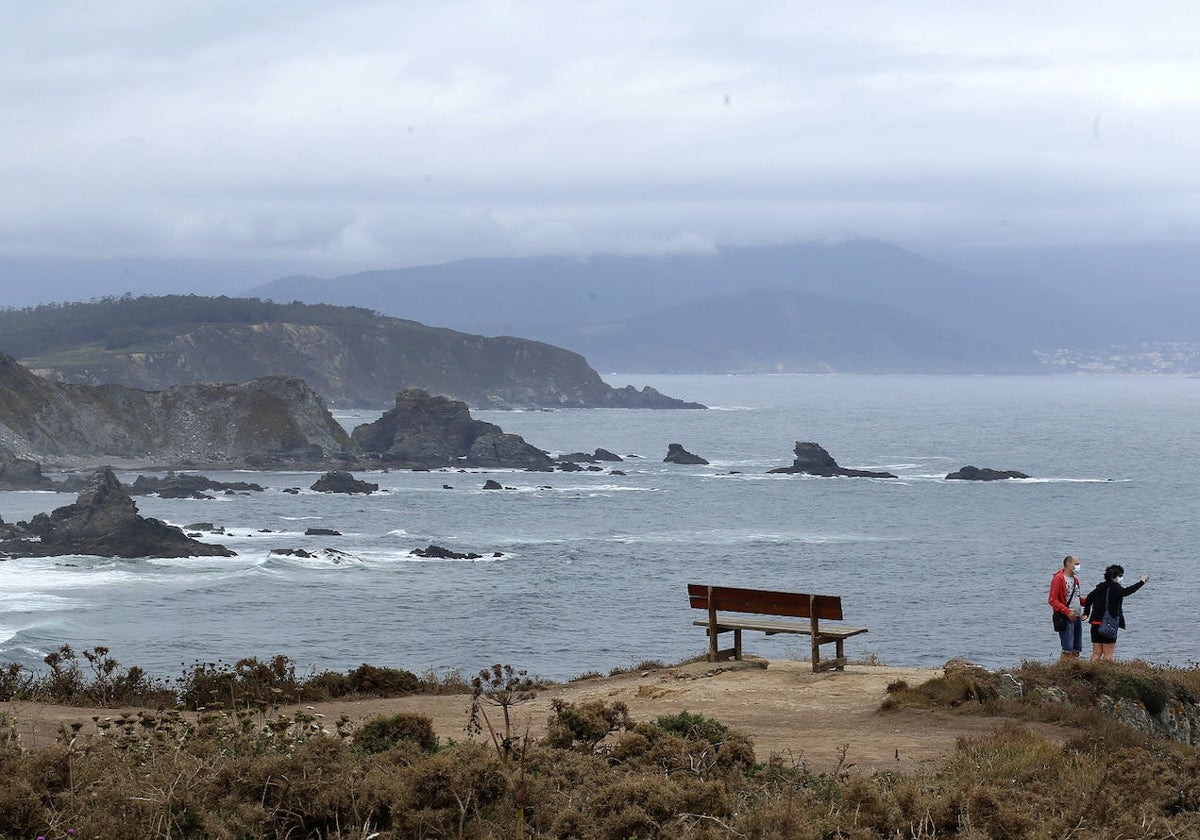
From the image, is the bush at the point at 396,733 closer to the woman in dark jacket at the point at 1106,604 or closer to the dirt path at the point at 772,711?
the dirt path at the point at 772,711

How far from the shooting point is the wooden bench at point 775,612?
14.4 meters

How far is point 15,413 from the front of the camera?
9219 cm

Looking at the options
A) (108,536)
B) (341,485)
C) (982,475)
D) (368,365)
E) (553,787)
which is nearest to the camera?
(553,787)

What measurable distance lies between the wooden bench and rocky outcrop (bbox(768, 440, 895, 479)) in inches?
2821

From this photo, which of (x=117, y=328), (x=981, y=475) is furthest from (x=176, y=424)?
(x=117, y=328)

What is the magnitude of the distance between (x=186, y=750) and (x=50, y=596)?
33714 millimetres

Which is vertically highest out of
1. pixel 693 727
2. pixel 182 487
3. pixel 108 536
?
pixel 182 487

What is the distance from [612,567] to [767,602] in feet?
111

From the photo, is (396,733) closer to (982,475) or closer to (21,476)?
(21,476)

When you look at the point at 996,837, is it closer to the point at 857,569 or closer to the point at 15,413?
the point at 857,569

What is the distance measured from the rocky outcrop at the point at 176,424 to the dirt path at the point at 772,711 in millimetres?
83947

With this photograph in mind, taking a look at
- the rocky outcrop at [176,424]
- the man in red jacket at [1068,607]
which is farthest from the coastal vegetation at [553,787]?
the rocky outcrop at [176,424]

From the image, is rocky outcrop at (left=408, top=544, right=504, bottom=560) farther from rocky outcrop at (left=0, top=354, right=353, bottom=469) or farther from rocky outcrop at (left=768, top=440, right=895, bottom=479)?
rocky outcrop at (left=0, top=354, right=353, bottom=469)

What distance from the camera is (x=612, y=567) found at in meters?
48.6
